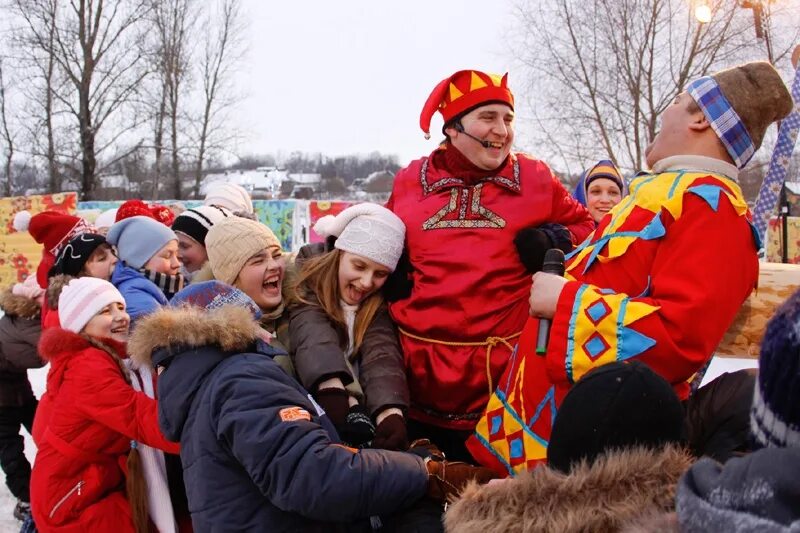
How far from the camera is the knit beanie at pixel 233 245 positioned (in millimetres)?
2537

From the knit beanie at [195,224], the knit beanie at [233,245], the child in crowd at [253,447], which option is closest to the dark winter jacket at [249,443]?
the child in crowd at [253,447]

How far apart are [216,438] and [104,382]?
3.85 ft

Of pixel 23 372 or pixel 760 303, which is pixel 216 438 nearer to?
pixel 760 303

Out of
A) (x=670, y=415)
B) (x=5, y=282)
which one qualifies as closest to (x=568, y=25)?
(x=5, y=282)

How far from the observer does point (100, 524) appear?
8.82 feet

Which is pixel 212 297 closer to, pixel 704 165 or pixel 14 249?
pixel 704 165

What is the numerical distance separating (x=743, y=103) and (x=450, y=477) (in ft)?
4.06

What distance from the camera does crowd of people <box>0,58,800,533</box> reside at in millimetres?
1122

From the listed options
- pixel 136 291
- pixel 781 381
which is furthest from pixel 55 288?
pixel 781 381

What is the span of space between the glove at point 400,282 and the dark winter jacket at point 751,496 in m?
1.76

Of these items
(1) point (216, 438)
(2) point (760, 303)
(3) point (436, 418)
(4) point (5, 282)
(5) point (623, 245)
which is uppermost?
(5) point (623, 245)

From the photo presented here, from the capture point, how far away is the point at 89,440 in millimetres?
2760

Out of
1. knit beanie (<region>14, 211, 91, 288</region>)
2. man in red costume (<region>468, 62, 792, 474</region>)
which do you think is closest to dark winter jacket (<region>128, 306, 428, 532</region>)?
man in red costume (<region>468, 62, 792, 474</region>)

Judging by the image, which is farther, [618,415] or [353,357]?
[353,357]
